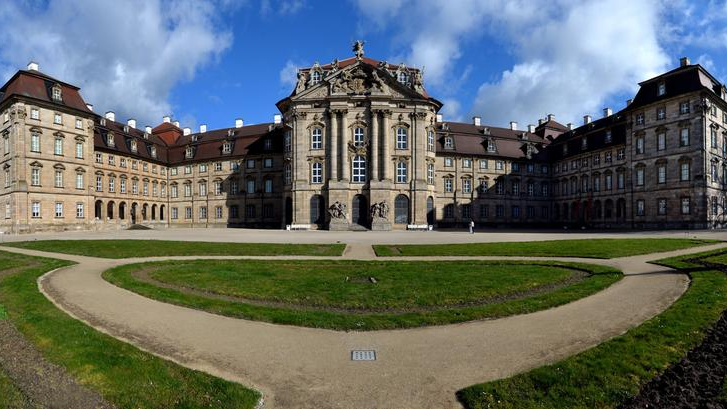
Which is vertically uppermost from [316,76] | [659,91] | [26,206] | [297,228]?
[316,76]

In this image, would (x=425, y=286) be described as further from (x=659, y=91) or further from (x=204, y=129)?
(x=204, y=129)

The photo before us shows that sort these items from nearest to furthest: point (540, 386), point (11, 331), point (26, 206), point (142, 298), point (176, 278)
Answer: point (540, 386) < point (11, 331) < point (142, 298) < point (176, 278) < point (26, 206)

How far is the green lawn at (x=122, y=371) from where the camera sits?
4.59m

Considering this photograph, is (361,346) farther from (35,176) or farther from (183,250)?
(35,176)

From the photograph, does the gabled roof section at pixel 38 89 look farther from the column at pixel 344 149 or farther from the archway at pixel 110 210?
the column at pixel 344 149

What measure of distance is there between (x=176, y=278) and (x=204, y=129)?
6776 cm

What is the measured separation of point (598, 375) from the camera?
16.8 feet

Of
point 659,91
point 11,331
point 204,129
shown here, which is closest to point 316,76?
point 204,129

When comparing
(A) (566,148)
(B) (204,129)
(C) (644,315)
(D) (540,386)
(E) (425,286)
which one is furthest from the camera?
(B) (204,129)

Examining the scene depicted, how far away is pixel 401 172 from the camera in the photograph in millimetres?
49812

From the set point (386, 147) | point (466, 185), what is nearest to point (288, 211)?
point (386, 147)

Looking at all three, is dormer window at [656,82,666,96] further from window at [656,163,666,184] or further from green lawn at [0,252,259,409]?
green lawn at [0,252,259,409]

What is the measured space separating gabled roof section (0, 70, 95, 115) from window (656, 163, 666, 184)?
7601 cm

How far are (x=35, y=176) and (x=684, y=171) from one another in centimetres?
7973
